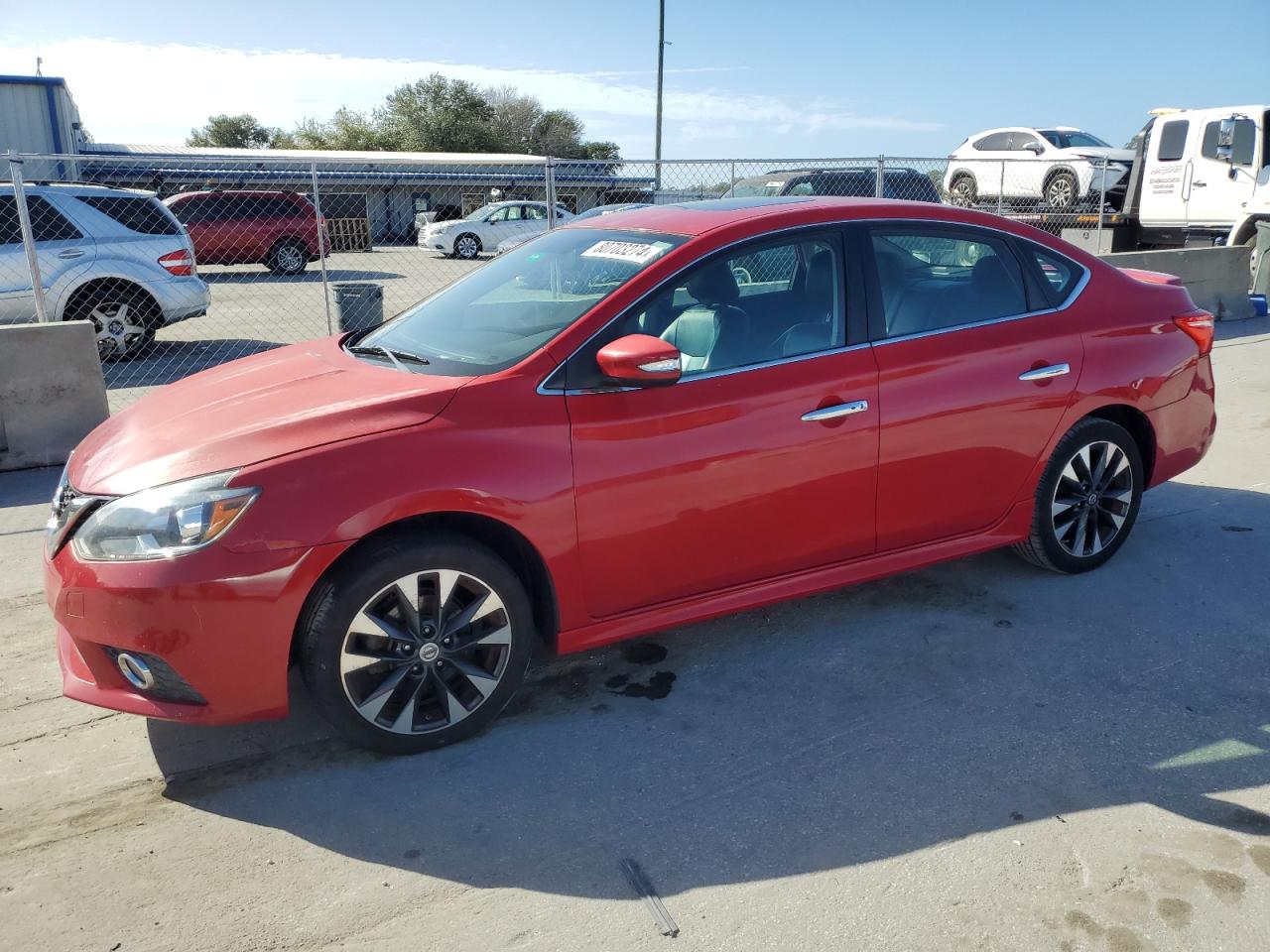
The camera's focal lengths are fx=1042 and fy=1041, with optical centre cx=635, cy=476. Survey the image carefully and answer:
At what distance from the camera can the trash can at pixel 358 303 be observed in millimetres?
10078

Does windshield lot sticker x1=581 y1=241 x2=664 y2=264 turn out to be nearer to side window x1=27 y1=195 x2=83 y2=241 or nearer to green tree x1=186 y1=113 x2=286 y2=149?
side window x1=27 y1=195 x2=83 y2=241

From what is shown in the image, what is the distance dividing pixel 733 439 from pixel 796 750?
1.05 meters

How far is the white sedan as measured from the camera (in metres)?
26.5

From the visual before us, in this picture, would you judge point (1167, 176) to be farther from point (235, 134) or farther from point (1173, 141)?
point (235, 134)

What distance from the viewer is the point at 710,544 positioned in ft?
11.9

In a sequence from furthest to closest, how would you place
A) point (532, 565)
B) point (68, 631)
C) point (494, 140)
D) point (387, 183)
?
point (494, 140) → point (387, 183) → point (532, 565) → point (68, 631)

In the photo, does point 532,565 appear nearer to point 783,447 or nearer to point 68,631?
point 783,447

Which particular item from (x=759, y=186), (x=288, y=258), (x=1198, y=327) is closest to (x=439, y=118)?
(x=288, y=258)

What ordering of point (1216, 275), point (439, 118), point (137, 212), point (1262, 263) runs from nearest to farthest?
point (137, 212)
point (1216, 275)
point (1262, 263)
point (439, 118)

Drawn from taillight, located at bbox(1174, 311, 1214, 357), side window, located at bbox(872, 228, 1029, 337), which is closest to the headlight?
side window, located at bbox(872, 228, 1029, 337)

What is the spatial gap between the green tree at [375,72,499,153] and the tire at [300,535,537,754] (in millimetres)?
58324

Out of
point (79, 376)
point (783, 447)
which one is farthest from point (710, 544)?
point (79, 376)

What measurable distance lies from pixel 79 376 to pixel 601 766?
525cm

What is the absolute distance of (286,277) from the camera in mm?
22016
